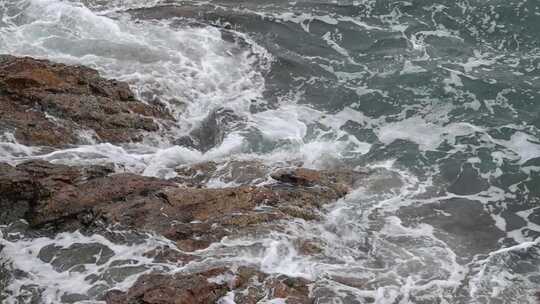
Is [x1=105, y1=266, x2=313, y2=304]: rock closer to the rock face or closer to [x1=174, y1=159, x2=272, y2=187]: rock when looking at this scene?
[x1=174, y1=159, x2=272, y2=187]: rock

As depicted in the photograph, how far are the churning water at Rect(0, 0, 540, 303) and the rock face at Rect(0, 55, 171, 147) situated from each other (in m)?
0.32

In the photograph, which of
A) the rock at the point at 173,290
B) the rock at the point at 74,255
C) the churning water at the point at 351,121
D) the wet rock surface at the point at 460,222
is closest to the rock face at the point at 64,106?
the churning water at the point at 351,121

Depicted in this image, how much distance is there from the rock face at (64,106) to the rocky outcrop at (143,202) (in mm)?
1148

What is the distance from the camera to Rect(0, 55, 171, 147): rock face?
32.6 ft

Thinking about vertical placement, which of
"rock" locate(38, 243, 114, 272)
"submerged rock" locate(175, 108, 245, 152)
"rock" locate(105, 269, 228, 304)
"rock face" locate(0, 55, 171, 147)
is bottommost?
"submerged rock" locate(175, 108, 245, 152)

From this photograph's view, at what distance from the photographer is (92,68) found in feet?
40.4

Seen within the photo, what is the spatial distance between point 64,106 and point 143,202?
2.98m

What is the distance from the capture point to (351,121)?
12.9 m

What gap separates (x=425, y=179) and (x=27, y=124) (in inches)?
290

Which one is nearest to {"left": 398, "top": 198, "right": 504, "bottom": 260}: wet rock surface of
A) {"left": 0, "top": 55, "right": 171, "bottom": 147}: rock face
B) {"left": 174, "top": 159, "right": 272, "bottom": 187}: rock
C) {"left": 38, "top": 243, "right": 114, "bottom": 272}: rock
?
{"left": 174, "top": 159, "right": 272, "bottom": 187}: rock

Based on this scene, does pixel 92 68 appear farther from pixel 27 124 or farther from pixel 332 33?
pixel 332 33

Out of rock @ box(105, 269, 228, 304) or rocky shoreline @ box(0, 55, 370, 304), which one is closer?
rock @ box(105, 269, 228, 304)

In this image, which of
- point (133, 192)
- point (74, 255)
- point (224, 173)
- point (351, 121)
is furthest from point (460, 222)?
point (74, 255)

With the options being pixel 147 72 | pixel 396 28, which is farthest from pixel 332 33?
pixel 147 72
